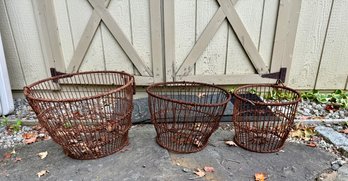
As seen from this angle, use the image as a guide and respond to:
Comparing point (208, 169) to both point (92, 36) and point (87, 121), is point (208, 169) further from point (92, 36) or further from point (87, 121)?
point (92, 36)

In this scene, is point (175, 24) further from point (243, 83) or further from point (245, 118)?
point (245, 118)

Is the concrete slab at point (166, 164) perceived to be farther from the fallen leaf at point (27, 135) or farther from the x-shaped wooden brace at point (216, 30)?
the x-shaped wooden brace at point (216, 30)

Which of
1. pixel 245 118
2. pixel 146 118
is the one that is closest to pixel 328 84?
pixel 245 118

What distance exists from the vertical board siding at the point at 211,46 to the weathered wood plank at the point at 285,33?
1.79ft

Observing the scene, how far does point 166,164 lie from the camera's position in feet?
6.05

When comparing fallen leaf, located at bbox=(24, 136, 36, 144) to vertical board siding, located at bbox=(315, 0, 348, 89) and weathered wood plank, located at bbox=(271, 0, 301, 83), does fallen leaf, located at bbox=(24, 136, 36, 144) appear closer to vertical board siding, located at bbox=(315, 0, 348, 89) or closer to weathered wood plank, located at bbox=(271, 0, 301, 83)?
weathered wood plank, located at bbox=(271, 0, 301, 83)

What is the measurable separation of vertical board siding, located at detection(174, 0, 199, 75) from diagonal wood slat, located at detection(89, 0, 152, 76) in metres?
0.37

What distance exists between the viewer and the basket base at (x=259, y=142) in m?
→ 2.00

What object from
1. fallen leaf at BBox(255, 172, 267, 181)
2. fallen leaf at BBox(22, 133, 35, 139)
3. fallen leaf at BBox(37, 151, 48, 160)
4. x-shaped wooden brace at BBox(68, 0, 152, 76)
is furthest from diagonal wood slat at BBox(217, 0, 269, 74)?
fallen leaf at BBox(22, 133, 35, 139)

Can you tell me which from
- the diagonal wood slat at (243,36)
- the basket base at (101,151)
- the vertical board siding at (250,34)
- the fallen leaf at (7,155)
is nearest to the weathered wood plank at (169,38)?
the diagonal wood slat at (243,36)

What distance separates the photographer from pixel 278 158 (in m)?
1.93

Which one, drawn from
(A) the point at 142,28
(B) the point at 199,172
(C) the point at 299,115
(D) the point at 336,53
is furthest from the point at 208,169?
(D) the point at 336,53

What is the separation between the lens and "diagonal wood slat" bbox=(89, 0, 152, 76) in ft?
8.02

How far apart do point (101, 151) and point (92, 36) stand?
1.25 metres
